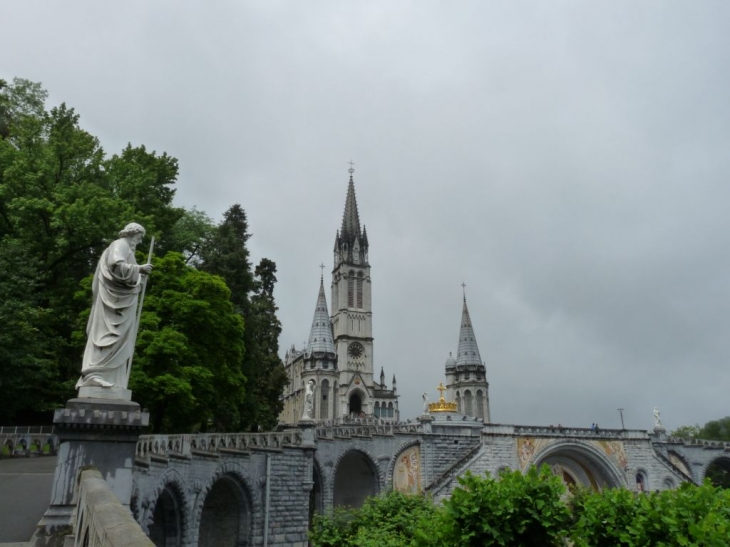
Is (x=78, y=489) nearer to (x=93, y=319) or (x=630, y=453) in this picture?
(x=93, y=319)

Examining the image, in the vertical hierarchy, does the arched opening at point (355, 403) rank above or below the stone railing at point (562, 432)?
above

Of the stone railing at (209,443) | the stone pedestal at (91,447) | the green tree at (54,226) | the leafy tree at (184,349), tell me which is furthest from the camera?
the leafy tree at (184,349)

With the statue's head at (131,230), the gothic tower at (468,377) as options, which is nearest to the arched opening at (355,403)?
the gothic tower at (468,377)

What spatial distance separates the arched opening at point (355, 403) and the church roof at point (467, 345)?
15.0 metres

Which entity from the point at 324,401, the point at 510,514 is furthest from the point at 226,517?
the point at 324,401

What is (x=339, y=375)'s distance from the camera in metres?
73.7

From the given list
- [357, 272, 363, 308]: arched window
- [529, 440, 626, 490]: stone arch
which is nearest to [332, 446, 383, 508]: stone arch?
[529, 440, 626, 490]: stone arch

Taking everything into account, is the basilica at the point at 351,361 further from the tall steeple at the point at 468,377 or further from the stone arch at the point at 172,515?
the stone arch at the point at 172,515

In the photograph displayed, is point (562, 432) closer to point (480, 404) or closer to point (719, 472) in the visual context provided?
point (719, 472)

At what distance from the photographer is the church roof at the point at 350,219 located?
8575 centimetres

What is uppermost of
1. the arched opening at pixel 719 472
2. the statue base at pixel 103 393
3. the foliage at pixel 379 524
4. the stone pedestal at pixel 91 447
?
the arched opening at pixel 719 472

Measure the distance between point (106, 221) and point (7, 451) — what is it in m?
9.26

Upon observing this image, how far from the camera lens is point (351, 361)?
Result: 7588 cm

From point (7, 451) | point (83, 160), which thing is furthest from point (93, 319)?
point (83, 160)
